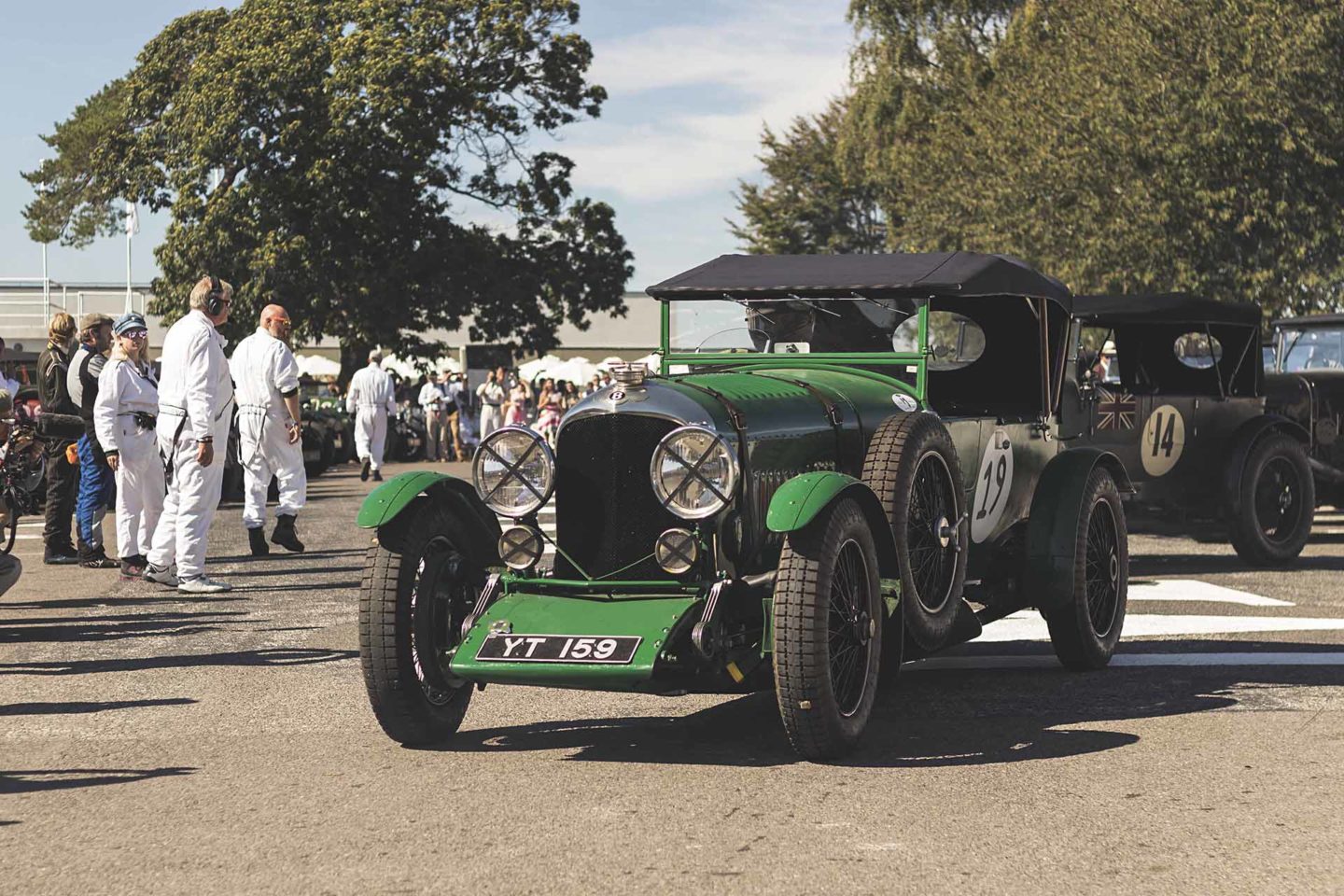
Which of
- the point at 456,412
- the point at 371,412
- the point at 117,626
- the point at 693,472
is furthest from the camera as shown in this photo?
the point at 456,412

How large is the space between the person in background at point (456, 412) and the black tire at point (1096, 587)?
1001 inches

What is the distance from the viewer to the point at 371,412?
2420 centimetres

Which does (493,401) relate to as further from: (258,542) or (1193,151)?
(258,542)

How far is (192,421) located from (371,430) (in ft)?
45.2

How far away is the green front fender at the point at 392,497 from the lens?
6.24 metres

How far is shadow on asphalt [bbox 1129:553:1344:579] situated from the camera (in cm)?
1249

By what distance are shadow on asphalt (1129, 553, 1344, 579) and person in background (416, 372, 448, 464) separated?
20870mm

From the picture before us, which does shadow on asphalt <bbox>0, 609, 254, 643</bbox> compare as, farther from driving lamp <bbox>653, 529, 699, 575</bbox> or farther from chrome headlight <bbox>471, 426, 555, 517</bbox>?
driving lamp <bbox>653, 529, 699, 575</bbox>

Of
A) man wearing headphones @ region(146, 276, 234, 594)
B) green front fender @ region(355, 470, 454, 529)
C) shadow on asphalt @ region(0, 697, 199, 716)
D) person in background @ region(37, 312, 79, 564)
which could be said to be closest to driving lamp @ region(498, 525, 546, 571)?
green front fender @ region(355, 470, 454, 529)

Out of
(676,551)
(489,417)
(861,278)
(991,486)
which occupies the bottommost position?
(489,417)

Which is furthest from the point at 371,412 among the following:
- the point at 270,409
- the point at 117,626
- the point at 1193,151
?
the point at 1193,151

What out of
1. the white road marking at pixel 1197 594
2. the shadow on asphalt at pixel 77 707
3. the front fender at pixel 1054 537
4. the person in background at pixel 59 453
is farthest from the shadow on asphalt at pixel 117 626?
the white road marking at pixel 1197 594

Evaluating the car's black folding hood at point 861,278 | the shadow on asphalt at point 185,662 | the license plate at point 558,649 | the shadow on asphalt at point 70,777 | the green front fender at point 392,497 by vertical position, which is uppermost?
the car's black folding hood at point 861,278

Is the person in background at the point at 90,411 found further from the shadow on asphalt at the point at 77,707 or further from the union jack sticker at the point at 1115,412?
the union jack sticker at the point at 1115,412
